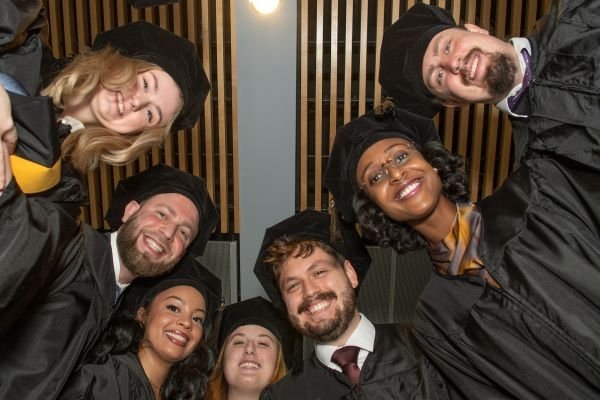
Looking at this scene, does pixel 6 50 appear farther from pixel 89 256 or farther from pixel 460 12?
pixel 460 12

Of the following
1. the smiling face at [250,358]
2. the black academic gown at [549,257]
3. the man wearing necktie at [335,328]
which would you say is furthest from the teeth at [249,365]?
the black academic gown at [549,257]

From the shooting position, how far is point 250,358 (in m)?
2.99

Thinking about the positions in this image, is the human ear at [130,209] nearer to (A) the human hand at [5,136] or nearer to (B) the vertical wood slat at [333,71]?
(A) the human hand at [5,136]

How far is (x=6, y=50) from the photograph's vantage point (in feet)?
4.92

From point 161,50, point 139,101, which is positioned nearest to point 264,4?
point 161,50

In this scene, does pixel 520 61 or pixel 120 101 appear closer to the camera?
pixel 520 61

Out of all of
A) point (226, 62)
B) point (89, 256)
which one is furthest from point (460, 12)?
point (89, 256)

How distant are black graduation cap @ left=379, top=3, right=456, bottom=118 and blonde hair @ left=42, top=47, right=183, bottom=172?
116 centimetres

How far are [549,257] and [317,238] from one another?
143 cm

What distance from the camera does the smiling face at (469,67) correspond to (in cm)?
204

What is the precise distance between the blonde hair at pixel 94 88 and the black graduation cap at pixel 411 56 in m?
1.16

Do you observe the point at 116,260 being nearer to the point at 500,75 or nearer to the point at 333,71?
the point at 500,75

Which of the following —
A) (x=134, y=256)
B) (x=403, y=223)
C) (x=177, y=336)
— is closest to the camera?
(x=134, y=256)

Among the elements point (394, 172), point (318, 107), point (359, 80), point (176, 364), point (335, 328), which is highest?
point (359, 80)
